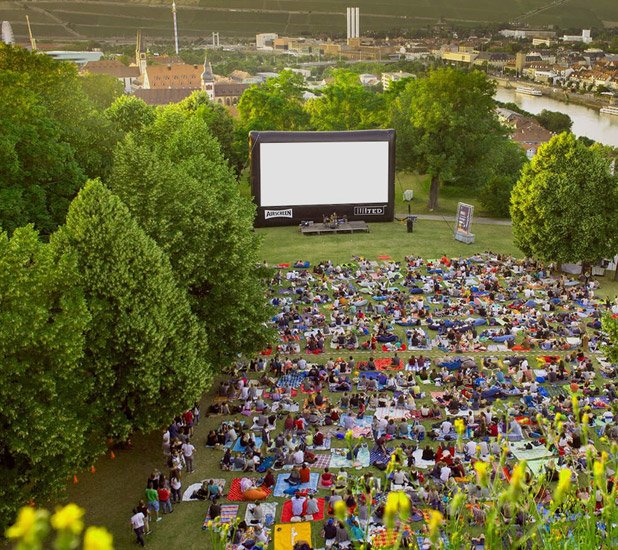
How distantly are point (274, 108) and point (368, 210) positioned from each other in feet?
51.7

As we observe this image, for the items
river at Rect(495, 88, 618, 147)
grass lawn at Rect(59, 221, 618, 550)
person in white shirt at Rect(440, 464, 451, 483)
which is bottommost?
river at Rect(495, 88, 618, 147)

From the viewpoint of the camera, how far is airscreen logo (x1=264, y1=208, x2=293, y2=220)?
42656 mm

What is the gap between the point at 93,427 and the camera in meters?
16.7

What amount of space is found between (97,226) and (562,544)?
1367 centimetres

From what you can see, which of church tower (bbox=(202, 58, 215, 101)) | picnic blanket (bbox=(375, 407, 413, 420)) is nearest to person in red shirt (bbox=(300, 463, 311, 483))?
picnic blanket (bbox=(375, 407, 413, 420))

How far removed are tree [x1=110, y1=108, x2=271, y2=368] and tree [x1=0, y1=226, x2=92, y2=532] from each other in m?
5.28

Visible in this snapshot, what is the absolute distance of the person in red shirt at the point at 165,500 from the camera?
16.8 m

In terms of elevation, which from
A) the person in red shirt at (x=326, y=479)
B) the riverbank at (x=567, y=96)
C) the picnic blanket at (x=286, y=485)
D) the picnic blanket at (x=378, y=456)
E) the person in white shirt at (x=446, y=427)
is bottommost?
the riverbank at (x=567, y=96)

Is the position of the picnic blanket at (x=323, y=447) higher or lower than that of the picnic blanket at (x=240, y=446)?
higher

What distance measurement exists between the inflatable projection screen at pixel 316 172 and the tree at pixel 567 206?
10186mm

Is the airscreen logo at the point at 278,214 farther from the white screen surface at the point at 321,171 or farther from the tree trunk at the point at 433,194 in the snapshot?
the tree trunk at the point at 433,194

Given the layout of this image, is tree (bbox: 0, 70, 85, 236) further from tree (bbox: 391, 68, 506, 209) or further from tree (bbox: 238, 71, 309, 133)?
tree (bbox: 238, 71, 309, 133)

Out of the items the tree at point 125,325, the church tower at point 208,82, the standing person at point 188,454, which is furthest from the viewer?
the church tower at point 208,82

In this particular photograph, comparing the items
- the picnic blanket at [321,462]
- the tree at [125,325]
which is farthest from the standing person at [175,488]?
the picnic blanket at [321,462]
